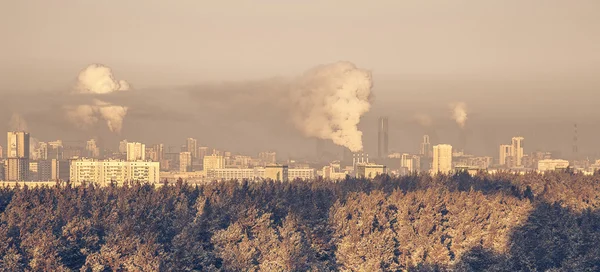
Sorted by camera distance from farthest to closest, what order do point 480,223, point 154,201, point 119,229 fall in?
point 480,223 < point 154,201 < point 119,229

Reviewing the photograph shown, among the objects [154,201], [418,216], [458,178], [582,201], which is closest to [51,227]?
[154,201]

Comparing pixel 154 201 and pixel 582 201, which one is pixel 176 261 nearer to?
pixel 154 201

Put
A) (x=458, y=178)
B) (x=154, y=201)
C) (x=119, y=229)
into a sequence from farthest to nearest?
(x=458, y=178) → (x=154, y=201) → (x=119, y=229)

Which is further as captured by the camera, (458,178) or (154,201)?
(458,178)

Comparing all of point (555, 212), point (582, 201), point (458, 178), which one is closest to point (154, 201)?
point (555, 212)

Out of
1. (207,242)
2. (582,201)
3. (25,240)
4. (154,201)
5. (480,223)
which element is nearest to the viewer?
(25,240)

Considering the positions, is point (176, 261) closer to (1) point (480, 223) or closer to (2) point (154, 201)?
(2) point (154, 201)
